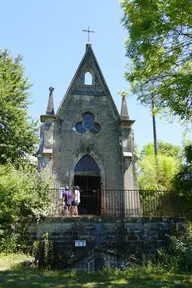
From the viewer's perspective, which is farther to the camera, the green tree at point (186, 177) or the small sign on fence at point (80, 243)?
the green tree at point (186, 177)

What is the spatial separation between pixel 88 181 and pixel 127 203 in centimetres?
292

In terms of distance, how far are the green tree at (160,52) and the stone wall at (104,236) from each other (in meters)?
4.87

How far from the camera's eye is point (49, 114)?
1662 centimetres

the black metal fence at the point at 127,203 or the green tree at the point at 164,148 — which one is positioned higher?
the green tree at the point at 164,148

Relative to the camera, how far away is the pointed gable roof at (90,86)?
17.8 m

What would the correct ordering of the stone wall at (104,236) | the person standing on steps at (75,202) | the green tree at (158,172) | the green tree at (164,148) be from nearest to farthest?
the stone wall at (104,236), the person standing on steps at (75,202), the green tree at (158,172), the green tree at (164,148)

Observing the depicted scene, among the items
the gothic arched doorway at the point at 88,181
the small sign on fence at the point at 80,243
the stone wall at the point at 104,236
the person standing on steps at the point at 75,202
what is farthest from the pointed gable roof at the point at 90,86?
the small sign on fence at the point at 80,243

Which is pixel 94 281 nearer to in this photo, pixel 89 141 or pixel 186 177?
pixel 89 141

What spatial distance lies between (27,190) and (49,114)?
Result: 20.0ft

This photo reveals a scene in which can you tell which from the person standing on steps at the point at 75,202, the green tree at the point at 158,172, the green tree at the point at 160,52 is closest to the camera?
the green tree at the point at 160,52

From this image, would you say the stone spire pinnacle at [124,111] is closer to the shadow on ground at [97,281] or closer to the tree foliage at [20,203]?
the tree foliage at [20,203]

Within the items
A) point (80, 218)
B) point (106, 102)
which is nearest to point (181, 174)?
point (106, 102)

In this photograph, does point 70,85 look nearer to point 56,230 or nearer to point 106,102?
point 106,102

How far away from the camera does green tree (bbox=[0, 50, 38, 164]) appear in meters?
18.8
